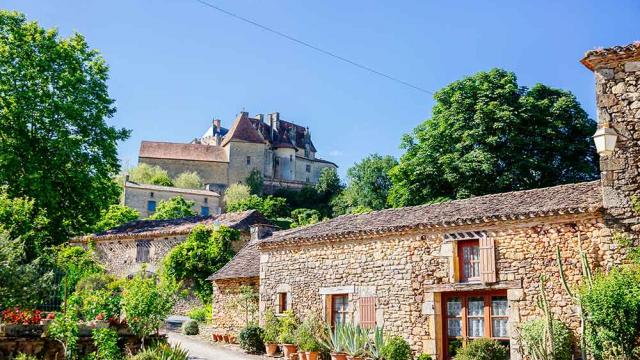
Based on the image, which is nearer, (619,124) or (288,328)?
(619,124)

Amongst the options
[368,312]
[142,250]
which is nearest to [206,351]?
[368,312]

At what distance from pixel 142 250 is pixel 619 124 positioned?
25323 millimetres

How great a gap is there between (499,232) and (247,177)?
183 ft

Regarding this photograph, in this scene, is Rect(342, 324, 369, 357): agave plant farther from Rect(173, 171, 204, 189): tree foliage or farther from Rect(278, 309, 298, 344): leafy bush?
Rect(173, 171, 204, 189): tree foliage

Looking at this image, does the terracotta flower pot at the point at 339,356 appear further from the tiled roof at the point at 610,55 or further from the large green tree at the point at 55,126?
the large green tree at the point at 55,126

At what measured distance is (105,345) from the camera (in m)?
11.5

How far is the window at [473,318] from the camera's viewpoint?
1391 centimetres

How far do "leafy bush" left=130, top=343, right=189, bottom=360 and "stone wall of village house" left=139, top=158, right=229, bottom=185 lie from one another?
5600cm

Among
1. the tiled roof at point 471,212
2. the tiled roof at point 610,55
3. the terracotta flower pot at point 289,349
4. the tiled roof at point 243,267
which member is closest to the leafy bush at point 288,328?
the terracotta flower pot at point 289,349

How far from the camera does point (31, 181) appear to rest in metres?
24.5

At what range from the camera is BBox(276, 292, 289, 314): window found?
60.2 feet

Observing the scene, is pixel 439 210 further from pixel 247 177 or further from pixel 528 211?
pixel 247 177

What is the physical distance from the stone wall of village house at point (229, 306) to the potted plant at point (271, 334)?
1.82 meters

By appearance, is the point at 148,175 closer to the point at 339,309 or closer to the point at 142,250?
the point at 142,250
